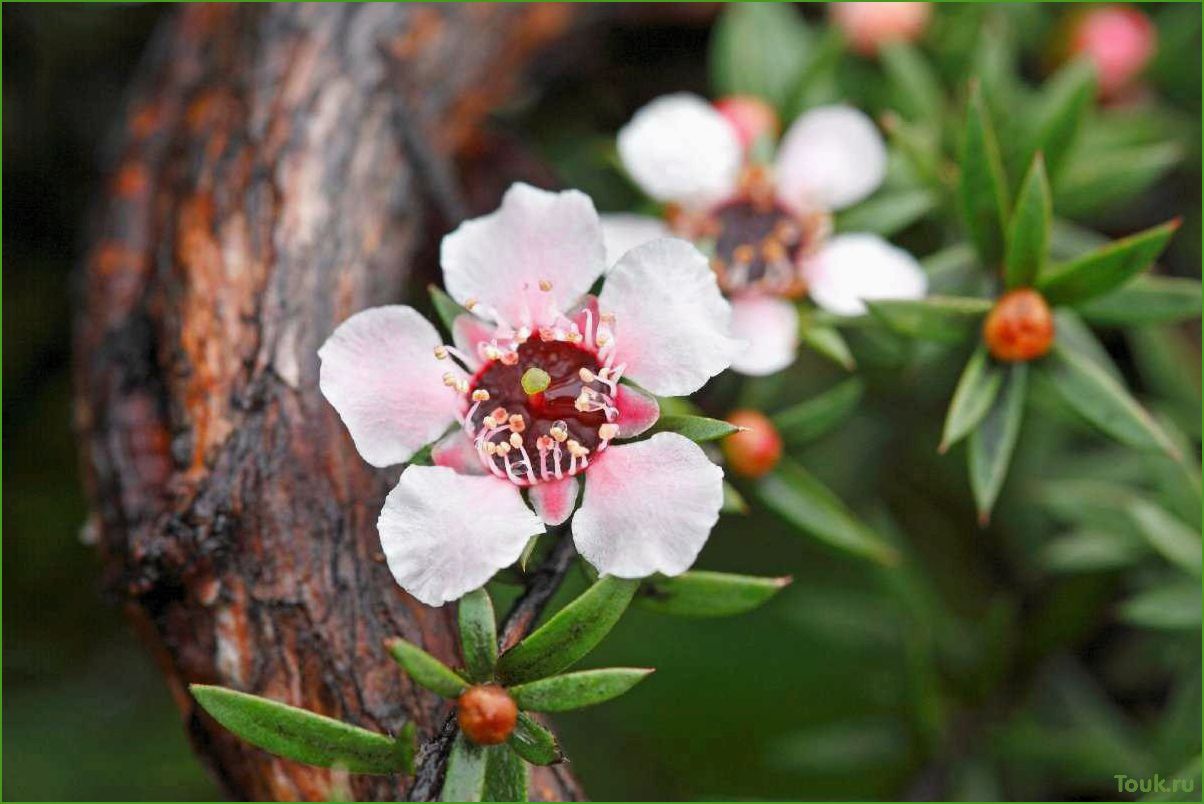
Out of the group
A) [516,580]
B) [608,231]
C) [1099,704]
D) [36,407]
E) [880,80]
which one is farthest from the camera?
[36,407]

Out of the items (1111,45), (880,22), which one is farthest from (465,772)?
(1111,45)

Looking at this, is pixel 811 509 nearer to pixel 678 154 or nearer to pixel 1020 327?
pixel 1020 327

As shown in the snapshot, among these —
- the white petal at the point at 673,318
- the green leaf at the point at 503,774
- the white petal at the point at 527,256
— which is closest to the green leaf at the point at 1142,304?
the white petal at the point at 673,318

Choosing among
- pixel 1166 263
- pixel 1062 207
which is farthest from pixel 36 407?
pixel 1166 263

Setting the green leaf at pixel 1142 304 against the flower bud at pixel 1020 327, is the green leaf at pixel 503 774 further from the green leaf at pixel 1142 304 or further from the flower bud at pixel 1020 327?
the green leaf at pixel 1142 304

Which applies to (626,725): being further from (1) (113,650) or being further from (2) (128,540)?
(2) (128,540)

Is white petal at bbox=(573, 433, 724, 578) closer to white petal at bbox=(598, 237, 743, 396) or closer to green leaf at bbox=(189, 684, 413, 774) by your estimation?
white petal at bbox=(598, 237, 743, 396)
